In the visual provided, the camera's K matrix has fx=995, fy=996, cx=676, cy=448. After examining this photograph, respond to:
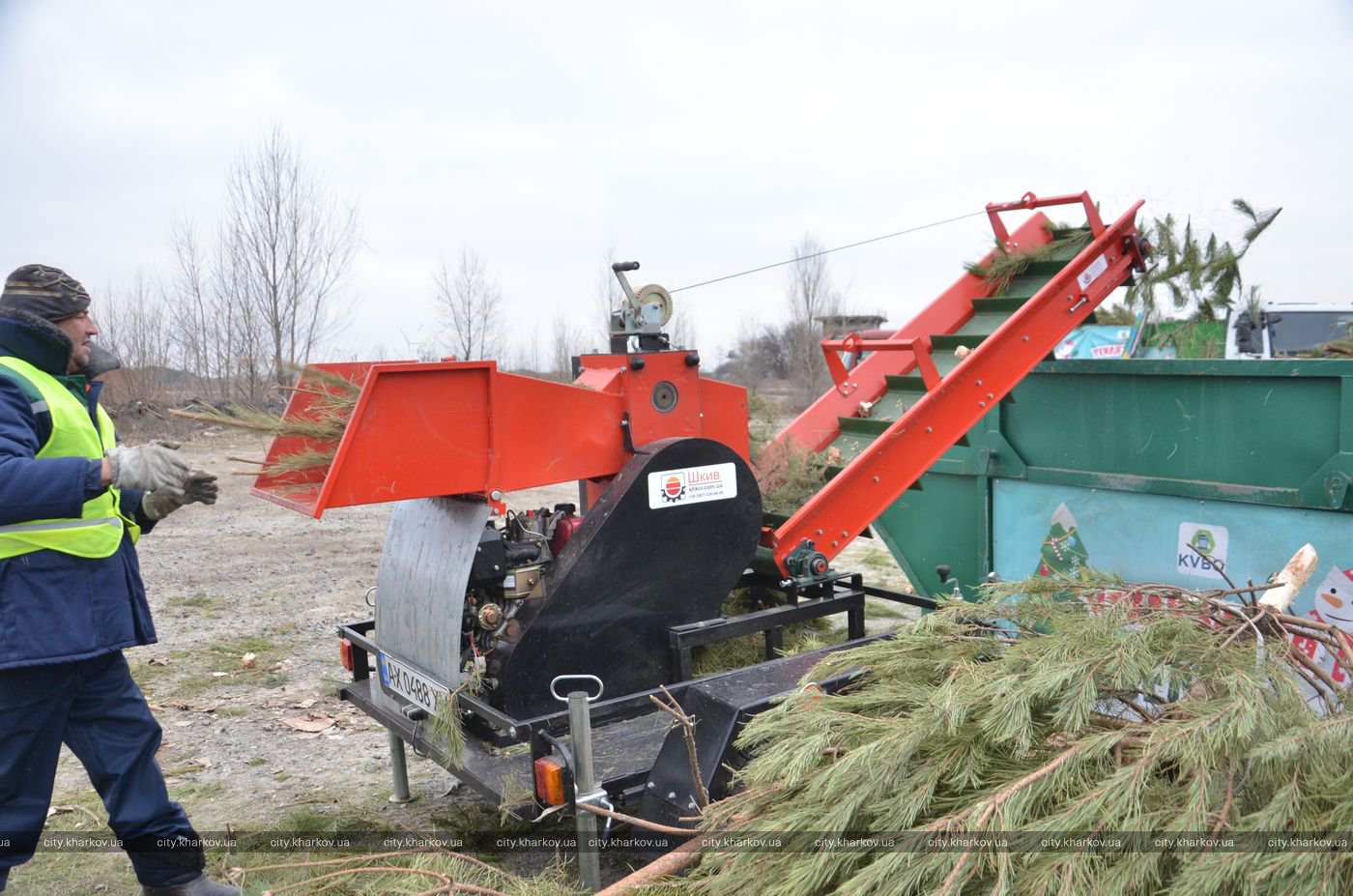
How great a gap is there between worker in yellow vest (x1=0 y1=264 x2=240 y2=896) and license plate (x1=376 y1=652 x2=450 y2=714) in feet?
2.67

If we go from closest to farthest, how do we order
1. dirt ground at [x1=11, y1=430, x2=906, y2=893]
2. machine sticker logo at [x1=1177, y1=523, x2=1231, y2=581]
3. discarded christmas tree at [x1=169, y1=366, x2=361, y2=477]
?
discarded christmas tree at [x1=169, y1=366, x2=361, y2=477] < machine sticker logo at [x1=1177, y1=523, x2=1231, y2=581] < dirt ground at [x1=11, y1=430, x2=906, y2=893]

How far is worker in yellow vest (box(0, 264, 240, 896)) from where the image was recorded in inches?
115

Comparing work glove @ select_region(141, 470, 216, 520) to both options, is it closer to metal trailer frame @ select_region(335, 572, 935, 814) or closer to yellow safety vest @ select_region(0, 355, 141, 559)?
yellow safety vest @ select_region(0, 355, 141, 559)

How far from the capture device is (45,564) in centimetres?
297

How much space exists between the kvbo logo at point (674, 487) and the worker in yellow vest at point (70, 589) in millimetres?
1485

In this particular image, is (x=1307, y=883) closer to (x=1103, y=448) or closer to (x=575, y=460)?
(x=575, y=460)

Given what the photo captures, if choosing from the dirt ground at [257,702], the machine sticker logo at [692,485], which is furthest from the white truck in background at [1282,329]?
the machine sticker logo at [692,485]

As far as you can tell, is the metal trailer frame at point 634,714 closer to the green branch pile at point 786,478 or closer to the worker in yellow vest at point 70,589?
the green branch pile at point 786,478

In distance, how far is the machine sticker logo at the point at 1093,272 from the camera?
15.1 ft

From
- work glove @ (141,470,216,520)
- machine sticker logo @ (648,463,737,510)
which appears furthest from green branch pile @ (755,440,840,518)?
work glove @ (141,470,216,520)

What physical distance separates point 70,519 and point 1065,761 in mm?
2853

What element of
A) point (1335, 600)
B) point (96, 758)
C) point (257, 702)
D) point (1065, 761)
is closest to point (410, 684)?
point (96, 758)

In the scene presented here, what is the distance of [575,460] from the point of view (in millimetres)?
3562

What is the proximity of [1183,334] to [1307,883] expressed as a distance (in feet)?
22.1
